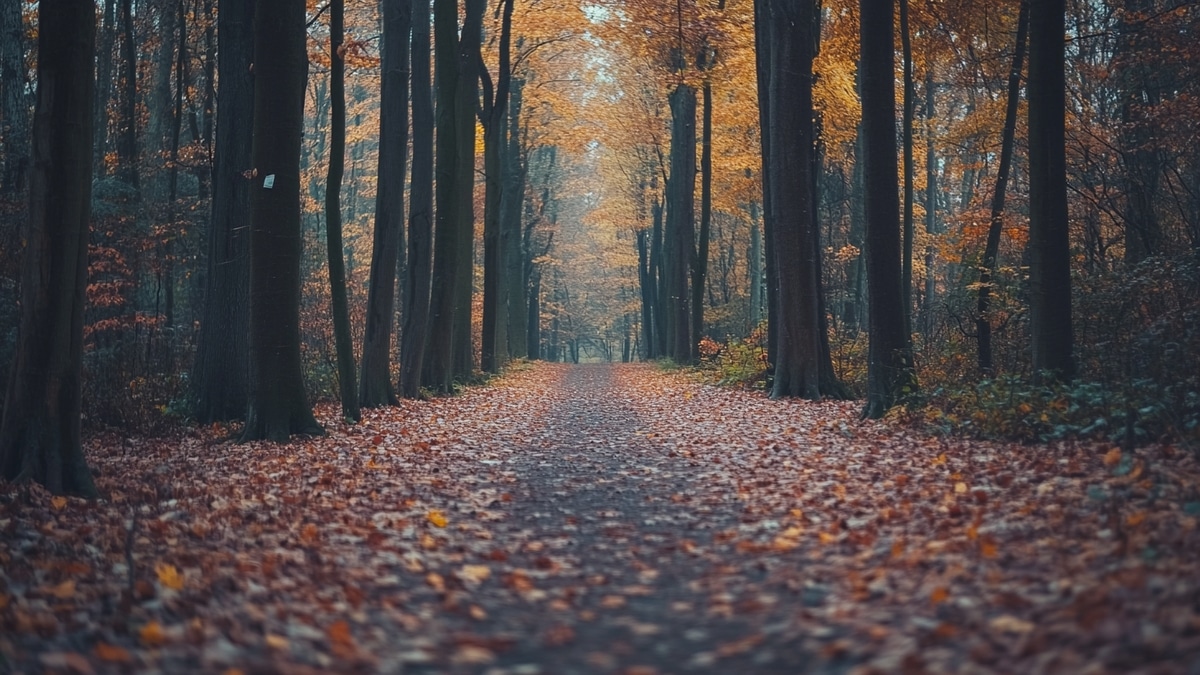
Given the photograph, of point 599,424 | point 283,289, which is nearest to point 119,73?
point 283,289

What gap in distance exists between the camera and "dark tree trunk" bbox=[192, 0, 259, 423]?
13.6 metres

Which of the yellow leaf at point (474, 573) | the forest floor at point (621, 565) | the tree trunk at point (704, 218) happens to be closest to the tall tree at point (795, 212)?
the tree trunk at point (704, 218)

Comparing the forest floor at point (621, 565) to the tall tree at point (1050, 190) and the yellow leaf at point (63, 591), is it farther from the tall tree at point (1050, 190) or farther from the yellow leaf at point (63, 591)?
the tall tree at point (1050, 190)

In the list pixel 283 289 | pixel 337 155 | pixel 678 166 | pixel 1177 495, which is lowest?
pixel 1177 495

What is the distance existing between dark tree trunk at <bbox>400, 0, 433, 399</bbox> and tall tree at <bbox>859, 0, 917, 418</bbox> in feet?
27.4

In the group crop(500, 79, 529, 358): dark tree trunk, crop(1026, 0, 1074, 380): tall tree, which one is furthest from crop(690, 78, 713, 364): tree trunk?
crop(1026, 0, 1074, 380): tall tree

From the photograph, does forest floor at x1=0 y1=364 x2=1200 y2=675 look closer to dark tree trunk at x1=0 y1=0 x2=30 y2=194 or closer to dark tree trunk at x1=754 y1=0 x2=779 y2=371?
dark tree trunk at x1=0 y1=0 x2=30 y2=194

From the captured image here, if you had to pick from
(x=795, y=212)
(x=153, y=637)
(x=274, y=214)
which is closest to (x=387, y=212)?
(x=274, y=214)

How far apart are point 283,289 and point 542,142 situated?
23867mm

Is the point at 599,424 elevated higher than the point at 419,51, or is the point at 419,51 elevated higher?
the point at 419,51

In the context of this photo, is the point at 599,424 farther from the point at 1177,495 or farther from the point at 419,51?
the point at 1177,495

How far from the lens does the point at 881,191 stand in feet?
44.1

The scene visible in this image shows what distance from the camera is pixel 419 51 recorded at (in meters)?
18.4

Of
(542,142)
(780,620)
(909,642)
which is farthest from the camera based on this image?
(542,142)
